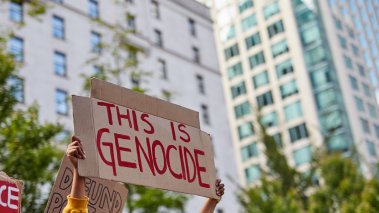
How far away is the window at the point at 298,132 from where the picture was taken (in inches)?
2181

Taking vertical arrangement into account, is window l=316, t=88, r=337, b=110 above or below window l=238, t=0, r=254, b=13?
below

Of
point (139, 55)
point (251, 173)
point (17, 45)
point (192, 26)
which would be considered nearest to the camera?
point (17, 45)

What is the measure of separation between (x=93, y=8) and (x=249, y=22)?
29005 millimetres

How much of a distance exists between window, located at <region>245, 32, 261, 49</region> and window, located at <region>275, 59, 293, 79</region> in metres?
3.43

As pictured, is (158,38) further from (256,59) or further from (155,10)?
(256,59)

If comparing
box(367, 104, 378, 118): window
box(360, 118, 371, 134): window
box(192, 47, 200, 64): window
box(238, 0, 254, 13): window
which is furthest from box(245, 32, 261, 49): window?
box(192, 47, 200, 64): window

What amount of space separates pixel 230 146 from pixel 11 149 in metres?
27.9

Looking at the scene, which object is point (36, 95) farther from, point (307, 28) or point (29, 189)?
point (307, 28)

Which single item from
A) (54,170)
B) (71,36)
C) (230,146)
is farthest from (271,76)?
(54,170)

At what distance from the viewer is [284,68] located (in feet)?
193

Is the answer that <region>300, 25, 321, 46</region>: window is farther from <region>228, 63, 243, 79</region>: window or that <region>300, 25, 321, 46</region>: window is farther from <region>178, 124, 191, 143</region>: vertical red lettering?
<region>178, 124, 191, 143</region>: vertical red lettering

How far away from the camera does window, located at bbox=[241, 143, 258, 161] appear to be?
5841 centimetres

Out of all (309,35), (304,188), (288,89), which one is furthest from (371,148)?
(304,188)

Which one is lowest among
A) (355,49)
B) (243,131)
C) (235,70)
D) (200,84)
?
(200,84)
